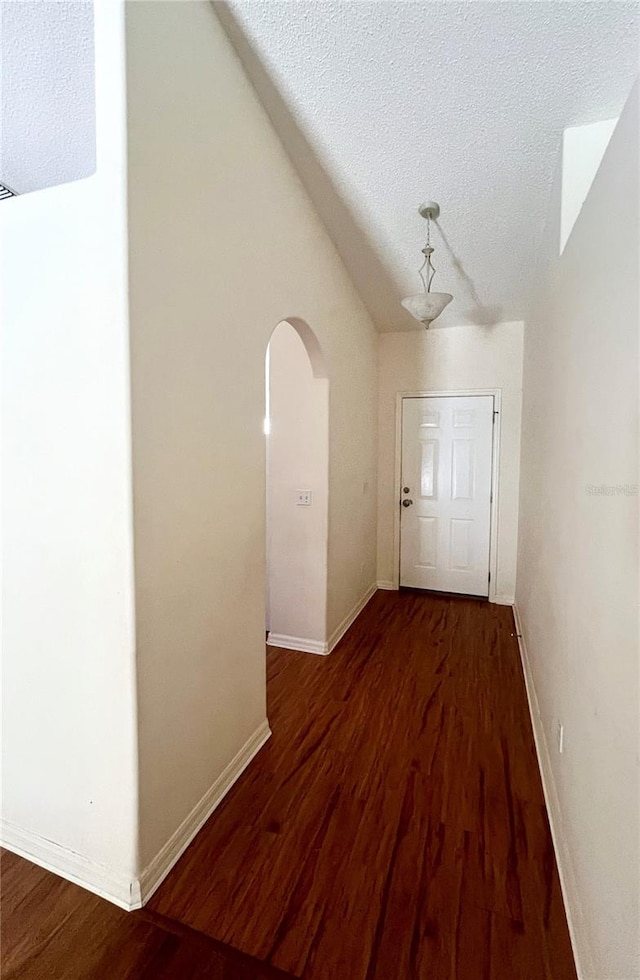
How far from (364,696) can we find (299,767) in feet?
2.10

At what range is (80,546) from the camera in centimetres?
134

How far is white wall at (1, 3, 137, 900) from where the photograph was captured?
1.23 meters

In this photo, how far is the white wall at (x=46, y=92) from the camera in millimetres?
1514

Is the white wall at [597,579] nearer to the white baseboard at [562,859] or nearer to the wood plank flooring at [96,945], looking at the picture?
the white baseboard at [562,859]

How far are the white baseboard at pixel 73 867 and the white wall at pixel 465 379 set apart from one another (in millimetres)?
3241

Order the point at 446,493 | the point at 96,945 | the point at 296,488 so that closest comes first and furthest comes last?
the point at 96,945 → the point at 296,488 → the point at 446,493

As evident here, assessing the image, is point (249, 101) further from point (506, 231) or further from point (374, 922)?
point (374, 922)

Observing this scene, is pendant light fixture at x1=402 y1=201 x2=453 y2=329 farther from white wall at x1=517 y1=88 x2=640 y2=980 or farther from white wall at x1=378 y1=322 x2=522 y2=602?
white wall at x1=378 y1=322 x2=522 y2=602

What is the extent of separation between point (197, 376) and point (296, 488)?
153 centimetres

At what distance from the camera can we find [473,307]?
3492 mm

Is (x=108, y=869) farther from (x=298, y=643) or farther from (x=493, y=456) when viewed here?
(x=493, y=456)

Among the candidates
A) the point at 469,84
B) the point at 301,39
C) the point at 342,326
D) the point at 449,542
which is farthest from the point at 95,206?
the point at 449,542

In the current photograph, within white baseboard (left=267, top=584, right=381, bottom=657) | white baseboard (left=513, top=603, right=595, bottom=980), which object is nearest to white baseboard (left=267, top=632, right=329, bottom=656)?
white baseboard (left=267, top=584, right=381, bottom=657)

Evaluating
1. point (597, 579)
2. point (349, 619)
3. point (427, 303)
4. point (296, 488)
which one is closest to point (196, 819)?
point (597, 579)
